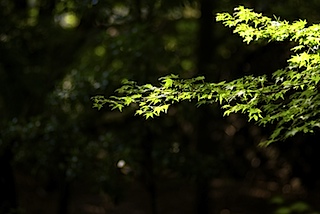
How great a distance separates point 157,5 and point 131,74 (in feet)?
4.46

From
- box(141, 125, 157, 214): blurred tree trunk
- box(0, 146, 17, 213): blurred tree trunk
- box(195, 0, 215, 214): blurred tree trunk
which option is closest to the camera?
box(0, 146, 17, 213): blurred tree trunk

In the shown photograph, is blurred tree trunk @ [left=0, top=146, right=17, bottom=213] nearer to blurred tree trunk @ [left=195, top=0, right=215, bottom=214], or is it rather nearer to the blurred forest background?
the blurred forest background

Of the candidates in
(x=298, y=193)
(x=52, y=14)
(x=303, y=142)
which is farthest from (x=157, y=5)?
(x=298, y=193)

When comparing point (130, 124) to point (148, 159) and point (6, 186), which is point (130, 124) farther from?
point (6, 186)

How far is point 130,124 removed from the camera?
649 centimetres

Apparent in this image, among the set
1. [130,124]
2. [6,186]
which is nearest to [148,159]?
[130,124]

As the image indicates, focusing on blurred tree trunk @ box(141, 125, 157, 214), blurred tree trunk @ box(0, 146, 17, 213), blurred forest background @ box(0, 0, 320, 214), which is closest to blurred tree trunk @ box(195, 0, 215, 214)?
blurred forest background @ box(0, 0, 320, 214)

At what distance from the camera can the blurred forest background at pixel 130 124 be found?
17.0 ft

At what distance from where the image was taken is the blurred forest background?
5176 mm

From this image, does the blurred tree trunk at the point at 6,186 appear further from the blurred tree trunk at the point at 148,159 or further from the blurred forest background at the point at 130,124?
the blurred tree trunk at the point at 148,159

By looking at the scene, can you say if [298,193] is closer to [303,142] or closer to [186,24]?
[303,142]

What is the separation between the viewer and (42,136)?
545 cm

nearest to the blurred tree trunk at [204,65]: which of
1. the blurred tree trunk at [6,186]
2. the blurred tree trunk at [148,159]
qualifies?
the blurred tree trunk at [148,159]

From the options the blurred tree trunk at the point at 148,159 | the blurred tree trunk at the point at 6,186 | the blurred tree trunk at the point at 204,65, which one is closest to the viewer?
the blurred tree trunk at the point at 6,186
